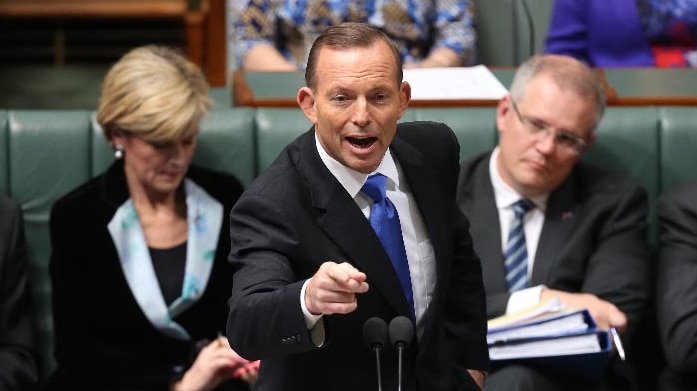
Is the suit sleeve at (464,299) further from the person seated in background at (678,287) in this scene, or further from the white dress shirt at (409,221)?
the person seated in background at (678,287)

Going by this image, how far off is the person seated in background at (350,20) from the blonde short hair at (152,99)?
0.78 meters

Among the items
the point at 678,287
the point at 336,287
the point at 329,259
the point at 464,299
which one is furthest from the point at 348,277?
the point at 678,287

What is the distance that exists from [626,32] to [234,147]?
1.24 meters

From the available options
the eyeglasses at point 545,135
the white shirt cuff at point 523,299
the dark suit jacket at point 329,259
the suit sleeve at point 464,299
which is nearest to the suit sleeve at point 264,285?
the dark suit jacket at point 329,259

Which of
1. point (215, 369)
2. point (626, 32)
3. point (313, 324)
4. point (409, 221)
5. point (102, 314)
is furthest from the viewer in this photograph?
point (626, 32)

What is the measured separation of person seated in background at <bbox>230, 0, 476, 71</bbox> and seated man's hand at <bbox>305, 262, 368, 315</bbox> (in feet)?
7.30

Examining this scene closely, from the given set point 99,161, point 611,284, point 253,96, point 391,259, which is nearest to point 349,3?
point 253,96

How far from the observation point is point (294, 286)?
73.2 inches

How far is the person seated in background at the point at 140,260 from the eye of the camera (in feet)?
10.1

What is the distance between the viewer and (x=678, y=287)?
3084 mm

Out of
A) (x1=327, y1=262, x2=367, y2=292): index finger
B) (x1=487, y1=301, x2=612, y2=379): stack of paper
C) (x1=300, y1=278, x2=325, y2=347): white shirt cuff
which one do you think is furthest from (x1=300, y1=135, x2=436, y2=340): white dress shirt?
(x1=487, y1=301, x2=612, y2=379): stack of paper

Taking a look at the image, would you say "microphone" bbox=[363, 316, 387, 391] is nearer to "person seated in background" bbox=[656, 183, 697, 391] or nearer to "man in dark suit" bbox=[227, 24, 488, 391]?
"man in dark suit" bbox=[227, 24, 488, 391]

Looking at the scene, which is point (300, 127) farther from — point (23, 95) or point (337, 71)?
point (23, 95)

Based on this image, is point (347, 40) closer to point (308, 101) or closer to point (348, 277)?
point (308, 101)
